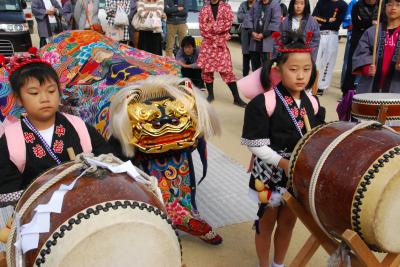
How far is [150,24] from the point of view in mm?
5980

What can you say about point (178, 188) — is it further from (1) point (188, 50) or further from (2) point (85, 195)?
(1) point (188, 50)

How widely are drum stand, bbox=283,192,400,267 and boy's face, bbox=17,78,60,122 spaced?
3.25 ft

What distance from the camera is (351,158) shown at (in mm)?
1436

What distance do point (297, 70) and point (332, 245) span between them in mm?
772

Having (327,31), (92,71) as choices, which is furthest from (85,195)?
(327,31)

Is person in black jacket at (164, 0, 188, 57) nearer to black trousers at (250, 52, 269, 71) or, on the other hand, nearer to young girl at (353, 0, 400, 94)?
black trousers at (250, 52, 269, 71)

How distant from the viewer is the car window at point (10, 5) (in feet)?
23.1

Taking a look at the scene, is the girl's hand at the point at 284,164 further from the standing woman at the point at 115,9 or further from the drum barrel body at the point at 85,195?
the standing woman at the point at 115,9

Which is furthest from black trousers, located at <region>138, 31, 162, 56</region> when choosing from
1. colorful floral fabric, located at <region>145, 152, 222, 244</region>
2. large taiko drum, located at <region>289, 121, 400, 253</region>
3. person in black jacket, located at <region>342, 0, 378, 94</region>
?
large taiko drum, located at <region>289, 121, 400, 253</region>

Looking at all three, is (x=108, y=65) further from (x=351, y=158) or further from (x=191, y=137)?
(x=351, y=158)

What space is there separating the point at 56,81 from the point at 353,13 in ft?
15.5

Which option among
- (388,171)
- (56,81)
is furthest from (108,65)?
(388,171)

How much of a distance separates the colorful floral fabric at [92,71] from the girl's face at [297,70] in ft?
3.39

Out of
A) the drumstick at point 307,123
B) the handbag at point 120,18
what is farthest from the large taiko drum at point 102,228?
the handbag at point 120,18
